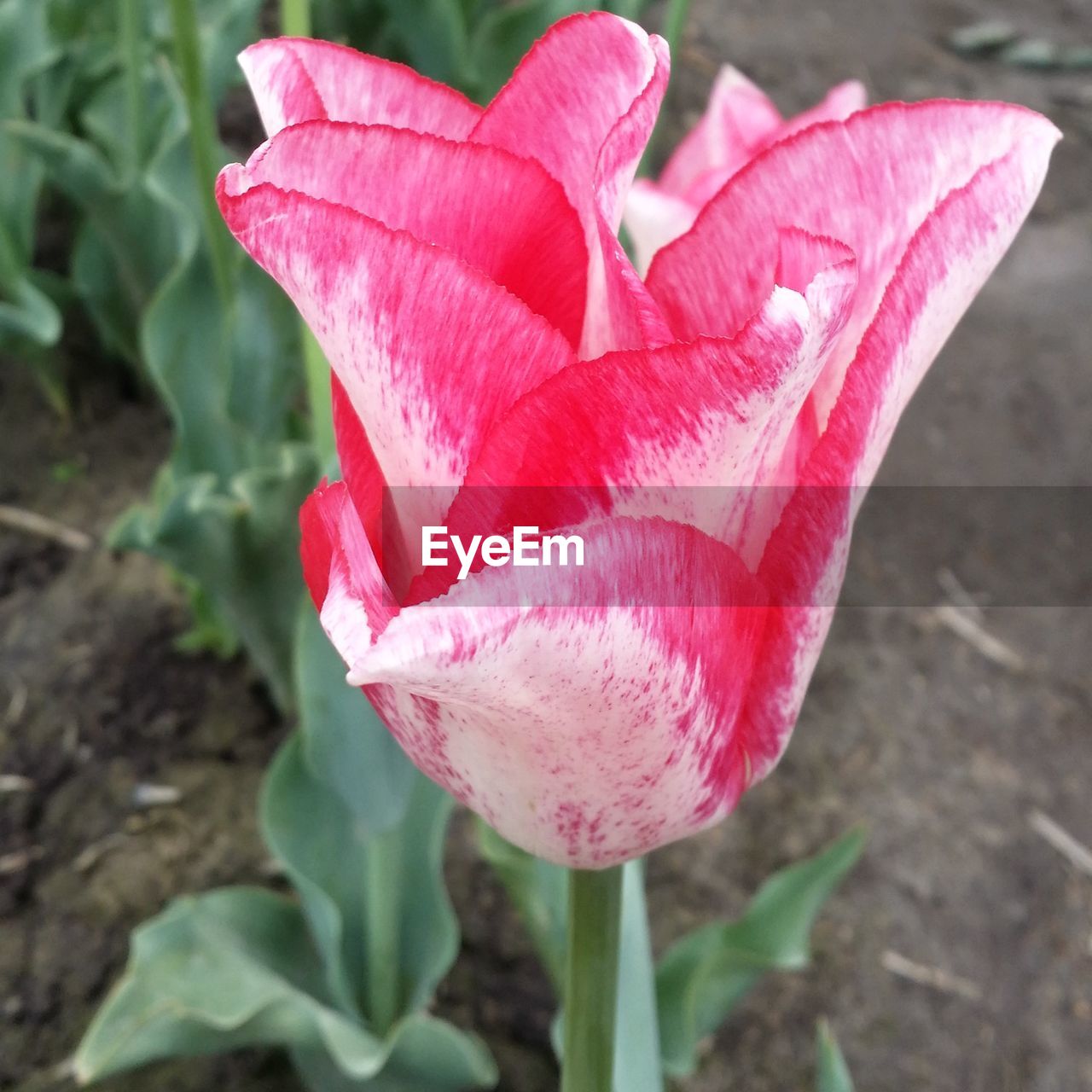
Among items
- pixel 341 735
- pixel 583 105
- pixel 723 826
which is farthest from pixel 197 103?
pixel 723 826

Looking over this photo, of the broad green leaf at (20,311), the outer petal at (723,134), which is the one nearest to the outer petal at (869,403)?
the outer petal at (723,134)

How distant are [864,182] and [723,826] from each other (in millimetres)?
890

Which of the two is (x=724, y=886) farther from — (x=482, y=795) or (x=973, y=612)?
(x=482, y=795)

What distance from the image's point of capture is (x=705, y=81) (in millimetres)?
2146

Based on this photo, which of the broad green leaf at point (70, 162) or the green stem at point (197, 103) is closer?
the green stem at point (197, 103)

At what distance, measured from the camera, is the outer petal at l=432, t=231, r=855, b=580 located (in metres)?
0.19

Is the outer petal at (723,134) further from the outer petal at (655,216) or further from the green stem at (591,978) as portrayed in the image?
the green stem at (591,978)

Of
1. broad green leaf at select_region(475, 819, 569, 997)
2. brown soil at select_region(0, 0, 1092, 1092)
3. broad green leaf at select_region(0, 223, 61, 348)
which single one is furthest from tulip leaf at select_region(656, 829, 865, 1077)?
broad green leaf at select_region(0, 223, 61, 348)

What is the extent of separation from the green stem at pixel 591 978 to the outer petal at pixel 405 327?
0.11m

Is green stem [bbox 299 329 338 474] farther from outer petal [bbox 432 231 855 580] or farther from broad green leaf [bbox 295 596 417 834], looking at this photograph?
outer petal [bbox 432 231 855 580]

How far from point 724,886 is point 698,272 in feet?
2.74

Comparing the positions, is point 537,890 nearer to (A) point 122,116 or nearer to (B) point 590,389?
(B) point 590,389

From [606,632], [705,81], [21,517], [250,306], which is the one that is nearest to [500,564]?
[606,632]

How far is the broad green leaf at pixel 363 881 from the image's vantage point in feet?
2.10
